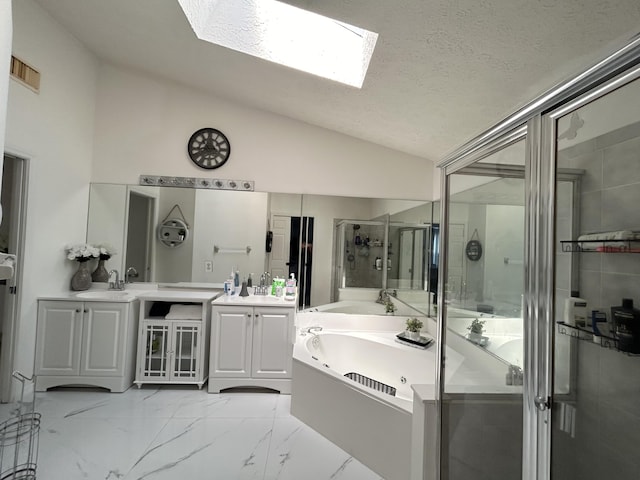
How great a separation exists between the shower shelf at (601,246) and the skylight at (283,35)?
154cm

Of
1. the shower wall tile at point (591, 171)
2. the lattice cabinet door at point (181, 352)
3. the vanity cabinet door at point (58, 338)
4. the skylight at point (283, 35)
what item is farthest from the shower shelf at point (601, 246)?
the vanity cabinet door at point (58, 338)

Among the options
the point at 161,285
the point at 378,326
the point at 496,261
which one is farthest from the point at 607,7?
the point at 161,285

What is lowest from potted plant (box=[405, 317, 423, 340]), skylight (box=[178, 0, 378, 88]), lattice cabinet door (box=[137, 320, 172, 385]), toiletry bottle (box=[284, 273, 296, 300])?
lattice cabinet door (box=[137, 320, 172, 385])

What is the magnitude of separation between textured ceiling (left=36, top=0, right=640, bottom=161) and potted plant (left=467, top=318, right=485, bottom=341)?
1200 mm

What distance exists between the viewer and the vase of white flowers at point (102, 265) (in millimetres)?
2975

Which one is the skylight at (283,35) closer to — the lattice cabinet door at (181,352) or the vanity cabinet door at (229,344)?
the vanity cabinet door at (229,344)

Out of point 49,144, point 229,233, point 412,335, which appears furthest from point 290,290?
point 49,144

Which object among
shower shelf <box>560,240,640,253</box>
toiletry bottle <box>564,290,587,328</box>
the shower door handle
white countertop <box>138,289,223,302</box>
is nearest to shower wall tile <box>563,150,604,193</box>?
shower shelf <box>560,240,640,253</box>

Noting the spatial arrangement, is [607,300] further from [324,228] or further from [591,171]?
[324,228]

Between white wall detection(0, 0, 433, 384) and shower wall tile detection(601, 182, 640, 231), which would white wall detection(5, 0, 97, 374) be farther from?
shower wall tile detection(601, 182, 640, 231)

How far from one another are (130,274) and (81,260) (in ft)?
1.36

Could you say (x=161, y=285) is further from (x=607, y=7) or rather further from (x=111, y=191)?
(x=607, y=7)

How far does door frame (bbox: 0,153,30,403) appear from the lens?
232 centimetres

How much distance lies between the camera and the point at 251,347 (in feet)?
8.67
